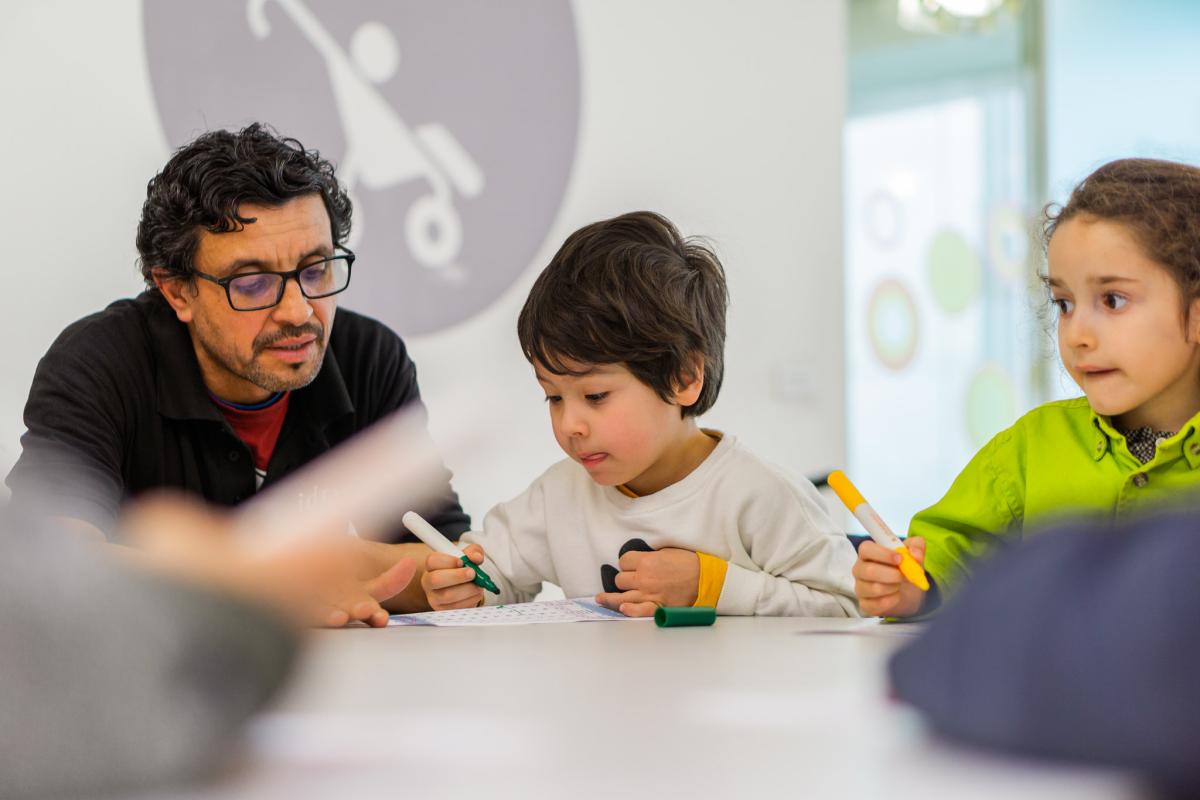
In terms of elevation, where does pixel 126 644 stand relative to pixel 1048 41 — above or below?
below

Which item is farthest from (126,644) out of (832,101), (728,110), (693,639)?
(832,101)

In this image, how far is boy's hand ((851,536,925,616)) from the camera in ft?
3.72

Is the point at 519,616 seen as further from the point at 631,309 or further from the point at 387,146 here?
the point at 387,146

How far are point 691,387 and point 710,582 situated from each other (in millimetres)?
336

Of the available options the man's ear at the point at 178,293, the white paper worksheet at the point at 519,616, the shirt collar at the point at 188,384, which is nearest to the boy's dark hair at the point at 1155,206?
the white paper worksheet at the point at 519,616

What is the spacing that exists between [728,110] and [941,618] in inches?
135

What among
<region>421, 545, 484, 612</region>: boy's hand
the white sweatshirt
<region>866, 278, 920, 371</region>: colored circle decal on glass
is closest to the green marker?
<region>421, 545, 484, 612</region>: boy's hand

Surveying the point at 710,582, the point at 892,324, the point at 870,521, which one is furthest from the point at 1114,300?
the point at 892,324

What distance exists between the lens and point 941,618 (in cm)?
40

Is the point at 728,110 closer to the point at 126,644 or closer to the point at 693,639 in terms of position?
the point at 693,639

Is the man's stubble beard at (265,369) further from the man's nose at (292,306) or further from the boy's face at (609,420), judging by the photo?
the boy's face at (609,420)

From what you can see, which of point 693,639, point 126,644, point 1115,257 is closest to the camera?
point 126,644

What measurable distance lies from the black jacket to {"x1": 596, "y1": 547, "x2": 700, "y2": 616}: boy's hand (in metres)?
0.52

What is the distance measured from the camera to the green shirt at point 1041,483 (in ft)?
4.08
